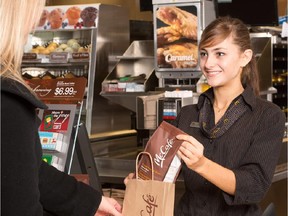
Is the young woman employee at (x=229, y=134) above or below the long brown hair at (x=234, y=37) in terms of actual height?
below

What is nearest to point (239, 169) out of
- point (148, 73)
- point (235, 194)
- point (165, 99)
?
point (235, 194)

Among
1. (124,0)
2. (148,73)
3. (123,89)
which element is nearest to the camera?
(123,89)

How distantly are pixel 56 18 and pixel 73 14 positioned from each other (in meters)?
0.25

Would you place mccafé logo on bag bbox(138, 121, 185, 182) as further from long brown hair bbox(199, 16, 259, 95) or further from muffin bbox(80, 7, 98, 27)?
muffin bbox(80, 7, 98, 27)

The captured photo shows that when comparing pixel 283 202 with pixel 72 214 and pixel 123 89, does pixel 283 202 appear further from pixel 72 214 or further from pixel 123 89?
pixel 72 214

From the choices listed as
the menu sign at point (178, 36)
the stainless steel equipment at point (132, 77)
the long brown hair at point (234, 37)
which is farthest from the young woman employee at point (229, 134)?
the stainless steel equipment at point (132, 77)

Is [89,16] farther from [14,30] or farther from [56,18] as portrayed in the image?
A: [14,30]

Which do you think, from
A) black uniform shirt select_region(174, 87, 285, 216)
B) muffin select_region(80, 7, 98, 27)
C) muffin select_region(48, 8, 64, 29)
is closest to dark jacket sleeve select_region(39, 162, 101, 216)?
black uniform shirt select_region(174, 87, 285, 216)

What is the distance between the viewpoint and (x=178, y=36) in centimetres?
458

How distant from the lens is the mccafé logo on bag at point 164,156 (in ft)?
7.32

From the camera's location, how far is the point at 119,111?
6113 millimetres

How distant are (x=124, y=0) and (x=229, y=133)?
5239mm

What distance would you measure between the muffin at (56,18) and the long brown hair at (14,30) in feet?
15.3

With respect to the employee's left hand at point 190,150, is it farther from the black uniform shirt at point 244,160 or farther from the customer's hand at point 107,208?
the customer's hand at point 107,208
